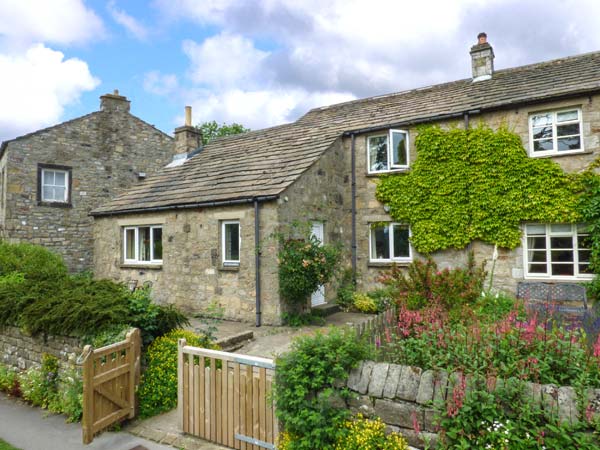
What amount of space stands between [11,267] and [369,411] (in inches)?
496

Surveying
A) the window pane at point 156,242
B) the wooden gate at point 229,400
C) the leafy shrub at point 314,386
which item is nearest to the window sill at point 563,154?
the leafy shrub at point 314,386

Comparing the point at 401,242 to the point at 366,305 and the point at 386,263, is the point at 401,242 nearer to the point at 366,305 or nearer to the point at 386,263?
the point at 386,263

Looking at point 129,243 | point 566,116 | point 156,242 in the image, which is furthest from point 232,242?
point 566,116

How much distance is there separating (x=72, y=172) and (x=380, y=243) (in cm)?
1437

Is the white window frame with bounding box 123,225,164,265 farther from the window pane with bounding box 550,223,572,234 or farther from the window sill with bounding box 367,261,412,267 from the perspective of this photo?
the window pane with bounding box 550,223,572,234

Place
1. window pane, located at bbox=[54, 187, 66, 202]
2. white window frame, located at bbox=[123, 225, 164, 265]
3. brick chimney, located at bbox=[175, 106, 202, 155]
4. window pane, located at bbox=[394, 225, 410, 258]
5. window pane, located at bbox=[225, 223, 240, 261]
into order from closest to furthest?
window pane, located at bbox=[225, 223, 240, 261] → window pane, located at bbox=[394, 225, 410, 258] → white window frame, located at bbox=[123, 225, 164, 265] → brick chimney, located at bbox=[175, 106, 202, 155] → window pane, located at bbox=[54, 187, 66, 202]

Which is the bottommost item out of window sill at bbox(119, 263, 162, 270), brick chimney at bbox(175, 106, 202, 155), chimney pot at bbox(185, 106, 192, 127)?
window sill at bbox(119, 263, 162, 270)

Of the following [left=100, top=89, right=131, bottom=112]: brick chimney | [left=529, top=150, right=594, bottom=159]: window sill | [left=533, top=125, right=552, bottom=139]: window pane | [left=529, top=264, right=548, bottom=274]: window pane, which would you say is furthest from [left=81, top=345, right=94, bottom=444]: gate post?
[left=100, top=89, right=131, bottom=112]: brick chimney

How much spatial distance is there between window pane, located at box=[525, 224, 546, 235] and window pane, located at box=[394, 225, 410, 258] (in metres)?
3.42

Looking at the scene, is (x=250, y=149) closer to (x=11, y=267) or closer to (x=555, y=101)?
(x=11, y=267)

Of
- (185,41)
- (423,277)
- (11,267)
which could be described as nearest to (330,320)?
(423,277)

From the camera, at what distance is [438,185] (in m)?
12.3

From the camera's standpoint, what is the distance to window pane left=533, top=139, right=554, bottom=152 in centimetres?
1119

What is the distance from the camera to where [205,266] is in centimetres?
1223
